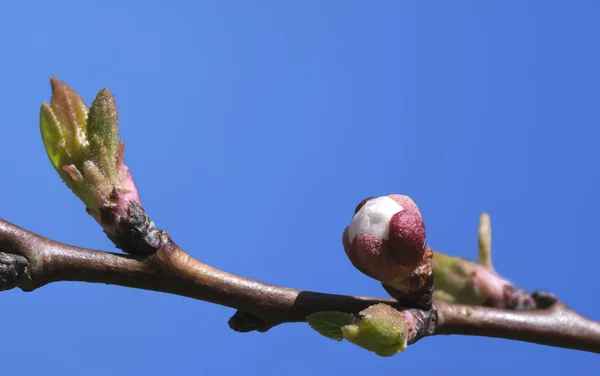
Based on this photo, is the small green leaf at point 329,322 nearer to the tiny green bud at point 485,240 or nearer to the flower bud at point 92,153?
the flower bud at point 92,153

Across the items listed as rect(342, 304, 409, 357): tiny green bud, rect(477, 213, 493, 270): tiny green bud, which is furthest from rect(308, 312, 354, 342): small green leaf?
rect(477, 213, 493, 270): tiny green bud

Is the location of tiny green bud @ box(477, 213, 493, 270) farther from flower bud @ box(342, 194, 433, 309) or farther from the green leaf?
the green leaf

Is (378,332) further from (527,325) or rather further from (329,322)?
(527,325)

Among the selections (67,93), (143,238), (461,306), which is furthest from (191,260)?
(461,306)

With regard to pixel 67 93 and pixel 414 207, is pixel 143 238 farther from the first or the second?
pixel 414 207

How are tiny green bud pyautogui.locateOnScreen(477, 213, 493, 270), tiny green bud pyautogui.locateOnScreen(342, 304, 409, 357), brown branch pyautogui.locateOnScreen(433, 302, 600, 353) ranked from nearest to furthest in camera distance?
1. tiny green bud pyautogui.locateOnScreen(342, 304, 409, 357)
2. brown branch pyautogui.locateOnScreen(433, 302, 600, 353)
3. tiny green bud pyautogui.locateOnScreen(477, 213, 493, 270)

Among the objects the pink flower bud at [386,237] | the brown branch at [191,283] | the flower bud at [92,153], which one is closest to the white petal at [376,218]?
the pink flower bud at [386,237]
